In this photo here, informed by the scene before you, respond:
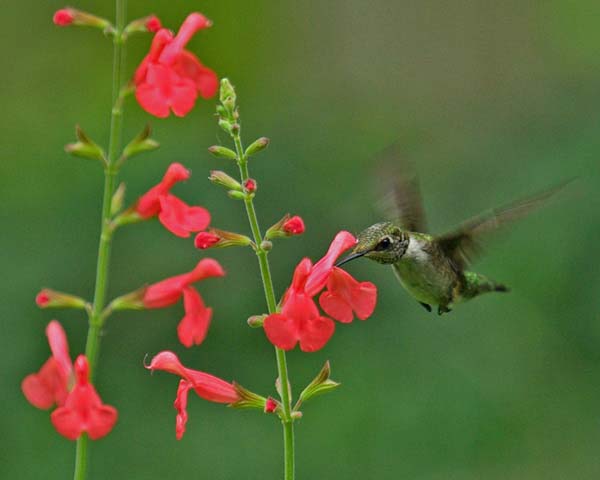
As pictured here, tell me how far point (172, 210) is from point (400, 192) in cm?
95

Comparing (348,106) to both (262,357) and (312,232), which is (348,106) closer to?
(312,232)

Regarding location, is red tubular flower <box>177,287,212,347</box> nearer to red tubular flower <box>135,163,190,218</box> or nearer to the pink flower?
the pink flower

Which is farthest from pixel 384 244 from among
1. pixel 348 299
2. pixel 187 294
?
pixel 187 294

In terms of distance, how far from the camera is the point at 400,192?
3.17m

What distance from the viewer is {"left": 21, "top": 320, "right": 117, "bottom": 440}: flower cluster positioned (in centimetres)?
202

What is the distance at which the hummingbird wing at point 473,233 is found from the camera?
298 centimetres

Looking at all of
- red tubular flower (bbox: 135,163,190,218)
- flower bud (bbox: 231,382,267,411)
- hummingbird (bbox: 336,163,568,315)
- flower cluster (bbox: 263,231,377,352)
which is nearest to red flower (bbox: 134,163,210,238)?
red tubular flower (bbox: 135,163,190,218)

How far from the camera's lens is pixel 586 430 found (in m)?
4.70

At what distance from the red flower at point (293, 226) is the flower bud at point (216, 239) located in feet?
0.28

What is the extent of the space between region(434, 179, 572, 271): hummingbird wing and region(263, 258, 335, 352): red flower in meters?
0.93

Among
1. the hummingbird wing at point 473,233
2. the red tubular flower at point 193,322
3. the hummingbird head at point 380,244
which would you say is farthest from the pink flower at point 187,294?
the hummingbird wing at point 473,233

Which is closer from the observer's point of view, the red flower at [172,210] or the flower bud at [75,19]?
the red flower at [172,210]

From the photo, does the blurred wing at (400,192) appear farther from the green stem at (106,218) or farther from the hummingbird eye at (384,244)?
the green stem at (106,218)

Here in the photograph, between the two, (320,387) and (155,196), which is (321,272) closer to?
(320,387)
